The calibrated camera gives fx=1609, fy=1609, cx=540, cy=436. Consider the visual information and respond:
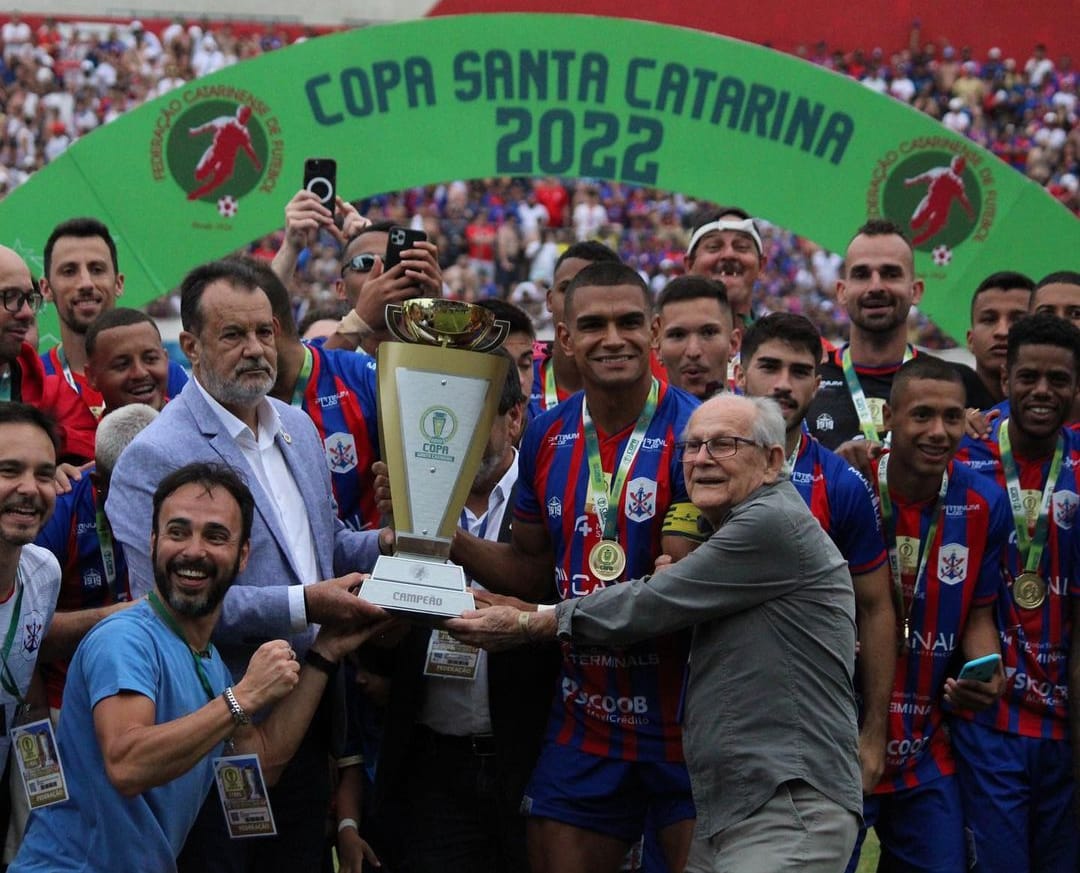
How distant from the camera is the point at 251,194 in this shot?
777 cm

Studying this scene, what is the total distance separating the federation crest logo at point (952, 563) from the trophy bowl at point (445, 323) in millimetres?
1744

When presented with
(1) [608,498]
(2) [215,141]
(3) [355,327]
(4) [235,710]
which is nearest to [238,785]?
(4) [235,710]

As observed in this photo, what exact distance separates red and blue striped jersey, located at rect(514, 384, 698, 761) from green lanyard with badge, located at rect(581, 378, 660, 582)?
2 cm

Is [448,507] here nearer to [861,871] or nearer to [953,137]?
[861,871]

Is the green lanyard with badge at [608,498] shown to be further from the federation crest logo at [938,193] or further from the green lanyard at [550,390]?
the federation crest logo at [938,193]

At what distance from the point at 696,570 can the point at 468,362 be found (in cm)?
92

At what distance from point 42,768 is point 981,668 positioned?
2875 millimetres

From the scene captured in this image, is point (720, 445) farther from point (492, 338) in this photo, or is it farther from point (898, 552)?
point (898, 552)

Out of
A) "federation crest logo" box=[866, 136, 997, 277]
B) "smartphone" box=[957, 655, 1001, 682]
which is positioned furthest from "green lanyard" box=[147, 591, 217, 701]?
"federation crest logo" box=[866, 136, 997, 277]

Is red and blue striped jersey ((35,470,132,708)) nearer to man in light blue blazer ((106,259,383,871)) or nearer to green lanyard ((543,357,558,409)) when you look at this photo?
man in light blue blazer ((106,259,383,871))

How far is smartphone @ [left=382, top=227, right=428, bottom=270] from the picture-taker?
17.6ft

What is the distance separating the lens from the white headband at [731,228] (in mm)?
7031

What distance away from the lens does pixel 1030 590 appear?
17.9 ft

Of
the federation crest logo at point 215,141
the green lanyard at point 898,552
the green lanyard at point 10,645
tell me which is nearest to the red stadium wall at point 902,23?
the federation crest logo at point 215,141
